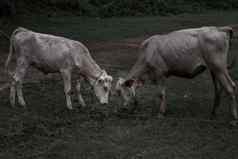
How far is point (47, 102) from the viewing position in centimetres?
1164

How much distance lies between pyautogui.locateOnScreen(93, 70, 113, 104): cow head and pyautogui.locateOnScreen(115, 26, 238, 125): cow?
30 centimetres

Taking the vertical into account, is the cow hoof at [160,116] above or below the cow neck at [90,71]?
below

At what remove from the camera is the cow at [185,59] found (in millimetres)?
9867

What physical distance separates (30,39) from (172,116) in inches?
137

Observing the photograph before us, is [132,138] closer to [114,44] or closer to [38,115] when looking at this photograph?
[38,115]

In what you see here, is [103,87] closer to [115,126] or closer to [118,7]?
[115,126]

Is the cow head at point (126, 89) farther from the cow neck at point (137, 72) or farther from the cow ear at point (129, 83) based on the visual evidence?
the cow neck at point (137, 72)

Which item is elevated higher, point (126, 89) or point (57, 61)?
point (57, 61)

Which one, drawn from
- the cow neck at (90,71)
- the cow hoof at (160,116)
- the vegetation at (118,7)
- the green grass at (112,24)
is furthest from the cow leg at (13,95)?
the vegetation at (118,7)

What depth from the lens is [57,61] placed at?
10828mm

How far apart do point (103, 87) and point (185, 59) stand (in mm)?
1781

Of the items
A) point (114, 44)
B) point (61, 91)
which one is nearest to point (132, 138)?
point (61, 91)

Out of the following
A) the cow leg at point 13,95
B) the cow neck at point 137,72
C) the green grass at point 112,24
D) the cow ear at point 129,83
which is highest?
the cow neck at point 137,72

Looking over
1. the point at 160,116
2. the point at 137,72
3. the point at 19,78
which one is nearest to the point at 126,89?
the point at 137,72
